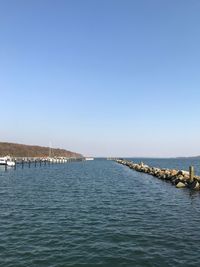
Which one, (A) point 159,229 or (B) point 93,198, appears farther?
(B) point 93,198

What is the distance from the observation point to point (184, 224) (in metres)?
24.4

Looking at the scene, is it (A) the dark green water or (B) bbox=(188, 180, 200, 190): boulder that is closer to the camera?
(A) the dark green water

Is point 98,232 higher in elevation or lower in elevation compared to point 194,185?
lower

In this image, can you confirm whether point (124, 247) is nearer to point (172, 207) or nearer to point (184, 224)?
point (184, 224)

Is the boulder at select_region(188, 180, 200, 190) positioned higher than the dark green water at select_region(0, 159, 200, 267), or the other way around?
the boulder at select_region(188, 180, 200, 190)

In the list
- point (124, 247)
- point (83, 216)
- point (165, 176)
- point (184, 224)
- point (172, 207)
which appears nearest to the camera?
point (124, 247)

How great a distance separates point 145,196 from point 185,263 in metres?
23.8

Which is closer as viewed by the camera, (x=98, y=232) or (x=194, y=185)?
(x=98, y=232)

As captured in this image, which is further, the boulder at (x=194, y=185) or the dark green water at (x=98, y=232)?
the boulder at (x=194, y=185)

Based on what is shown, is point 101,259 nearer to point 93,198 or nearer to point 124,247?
point 124,247

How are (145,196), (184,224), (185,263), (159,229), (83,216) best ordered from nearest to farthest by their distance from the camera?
1. (185,263)
2. (159,229)
3. (184,224)
4. (83,216)
5. (145,196)

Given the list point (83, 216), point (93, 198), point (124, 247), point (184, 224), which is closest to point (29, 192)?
point (93, 198)

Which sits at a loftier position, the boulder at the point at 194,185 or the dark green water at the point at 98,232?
the boulder at the point at 194,185

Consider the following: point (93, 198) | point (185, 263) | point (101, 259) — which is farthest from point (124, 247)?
point (93, 198)
